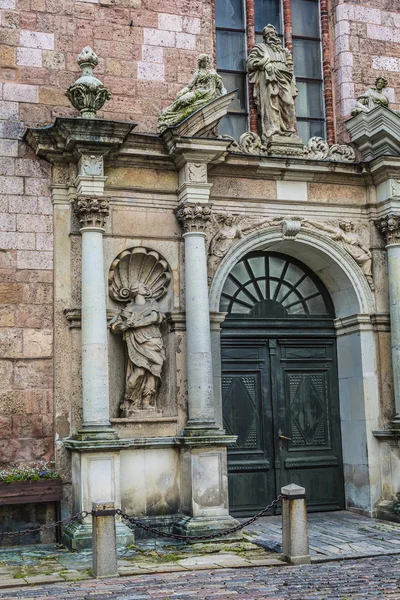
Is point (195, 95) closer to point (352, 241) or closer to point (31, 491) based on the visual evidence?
point (352, 241)

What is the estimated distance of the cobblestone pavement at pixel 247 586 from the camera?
22.4 ft

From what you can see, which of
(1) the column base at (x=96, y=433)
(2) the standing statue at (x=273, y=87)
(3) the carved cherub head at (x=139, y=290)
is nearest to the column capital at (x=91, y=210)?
(3) the carved cherub head at (x=139, y=290)

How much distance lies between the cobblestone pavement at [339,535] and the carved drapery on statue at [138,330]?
205 centimetres

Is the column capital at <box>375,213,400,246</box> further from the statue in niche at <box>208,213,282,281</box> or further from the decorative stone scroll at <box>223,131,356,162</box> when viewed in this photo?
the statue in niche at <box>208,213,282,281</box>

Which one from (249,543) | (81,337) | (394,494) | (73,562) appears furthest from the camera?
(394,494)

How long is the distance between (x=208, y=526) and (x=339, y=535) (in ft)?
4.93

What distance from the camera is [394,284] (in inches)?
439

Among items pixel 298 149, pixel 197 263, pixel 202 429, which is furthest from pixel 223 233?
pixel 202 429

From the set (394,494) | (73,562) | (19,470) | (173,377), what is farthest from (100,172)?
(394,494)

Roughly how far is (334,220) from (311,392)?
2353 millimetres

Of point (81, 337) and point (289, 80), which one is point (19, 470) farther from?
point (289, 80)

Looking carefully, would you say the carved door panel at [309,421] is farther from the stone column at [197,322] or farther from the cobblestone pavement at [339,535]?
the stone column at [197,322]

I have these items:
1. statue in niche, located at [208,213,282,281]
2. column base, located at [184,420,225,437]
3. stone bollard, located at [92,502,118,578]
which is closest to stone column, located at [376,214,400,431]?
statue in niche, located at [208,213,282,281]

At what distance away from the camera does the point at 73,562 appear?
8.41 m
